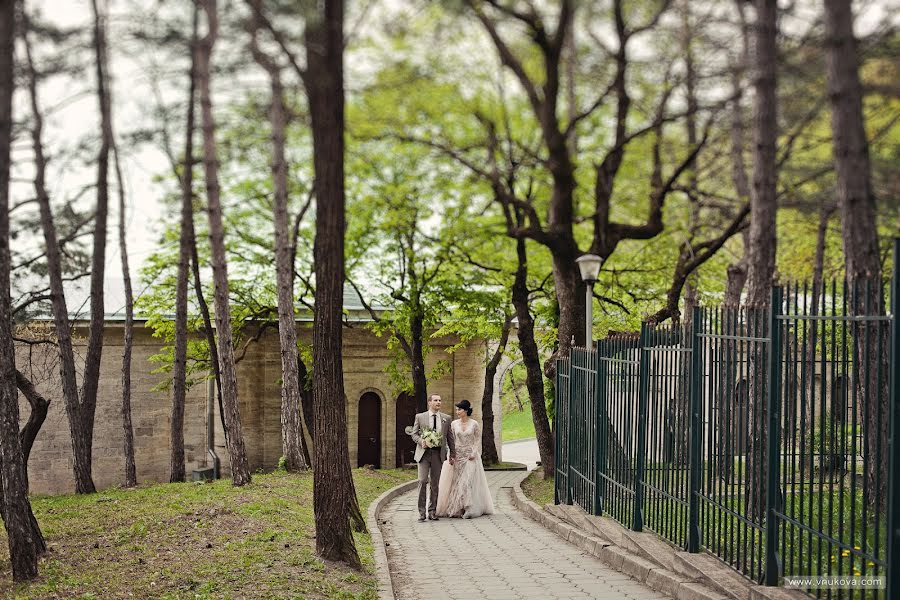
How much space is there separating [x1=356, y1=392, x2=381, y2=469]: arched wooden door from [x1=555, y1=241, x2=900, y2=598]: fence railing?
20126 mm

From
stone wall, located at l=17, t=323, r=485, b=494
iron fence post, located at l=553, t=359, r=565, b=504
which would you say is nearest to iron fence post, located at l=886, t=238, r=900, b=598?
iron fence post, located at l=553, t=359, r=565, b=504

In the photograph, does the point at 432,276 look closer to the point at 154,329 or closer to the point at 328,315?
the point at 154,329

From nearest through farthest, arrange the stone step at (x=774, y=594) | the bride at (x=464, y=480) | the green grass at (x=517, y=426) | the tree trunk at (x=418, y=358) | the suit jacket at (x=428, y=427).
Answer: the stone step at (x=774, y=594) < the suit jacket at (x=428, y=427) < the bride at (x=464, y=480) < the tree trunk at (x=418, y=358) < the green grass at (x=517, y=426)

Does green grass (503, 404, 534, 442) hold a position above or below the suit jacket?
below

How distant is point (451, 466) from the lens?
576 inches

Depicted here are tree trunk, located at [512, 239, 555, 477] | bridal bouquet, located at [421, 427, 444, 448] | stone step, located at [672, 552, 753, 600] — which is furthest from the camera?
tree trunk, located at [512, 239, 555, 477]

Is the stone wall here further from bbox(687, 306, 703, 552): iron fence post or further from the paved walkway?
bbox(687, 306, 703, 552): iron fence post

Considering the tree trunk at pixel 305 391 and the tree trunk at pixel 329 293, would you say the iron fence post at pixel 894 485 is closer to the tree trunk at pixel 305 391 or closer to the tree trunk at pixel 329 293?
the tree trunk at pixel 329 293

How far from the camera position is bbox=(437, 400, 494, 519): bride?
48.0 ft

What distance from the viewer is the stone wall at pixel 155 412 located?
29.7 m

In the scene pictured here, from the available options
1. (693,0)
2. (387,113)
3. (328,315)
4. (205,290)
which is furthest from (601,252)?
(205,290)

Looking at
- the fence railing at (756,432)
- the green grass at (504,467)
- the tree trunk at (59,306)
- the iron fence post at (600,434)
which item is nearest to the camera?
the fence railing at (756,432)

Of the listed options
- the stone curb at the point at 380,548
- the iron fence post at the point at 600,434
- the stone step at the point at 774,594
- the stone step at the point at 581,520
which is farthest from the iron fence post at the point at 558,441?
the stone step at the point at 774,594

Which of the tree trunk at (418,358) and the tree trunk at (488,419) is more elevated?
the tree trunk at (418,358)
